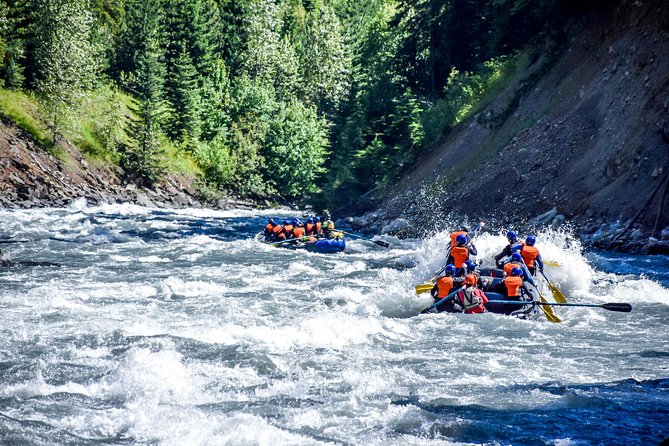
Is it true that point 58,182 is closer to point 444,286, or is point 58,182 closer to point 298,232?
point 298,232

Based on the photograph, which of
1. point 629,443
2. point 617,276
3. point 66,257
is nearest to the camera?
point 629,443

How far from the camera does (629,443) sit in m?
8.88

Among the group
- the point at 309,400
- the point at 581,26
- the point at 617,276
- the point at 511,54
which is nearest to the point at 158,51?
the point at 511,54

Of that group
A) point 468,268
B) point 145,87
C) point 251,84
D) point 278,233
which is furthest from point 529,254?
point 251,84

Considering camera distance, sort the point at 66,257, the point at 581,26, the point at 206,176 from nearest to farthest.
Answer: the point at 66,257 → the point at 581,26 → the point at 206,176

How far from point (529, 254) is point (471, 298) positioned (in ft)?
9.33

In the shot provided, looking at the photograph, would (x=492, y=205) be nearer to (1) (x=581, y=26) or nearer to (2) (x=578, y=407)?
(1) (x=581, y=26)

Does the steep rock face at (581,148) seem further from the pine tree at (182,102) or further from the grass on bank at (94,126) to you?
the pine tree at (182,102)

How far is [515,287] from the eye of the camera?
637 inches

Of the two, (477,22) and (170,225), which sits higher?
(477,22)

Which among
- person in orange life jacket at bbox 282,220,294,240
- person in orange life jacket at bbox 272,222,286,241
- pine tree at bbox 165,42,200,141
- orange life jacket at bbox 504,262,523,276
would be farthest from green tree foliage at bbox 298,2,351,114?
orange life jacket at bbox 504,262,523,276

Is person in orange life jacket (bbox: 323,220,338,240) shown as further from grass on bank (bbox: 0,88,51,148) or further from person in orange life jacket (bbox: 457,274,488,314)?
grass on bank (bbox: 0,88,51,148)

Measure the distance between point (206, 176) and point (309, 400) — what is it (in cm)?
4674

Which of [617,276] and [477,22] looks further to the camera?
[477,22]
